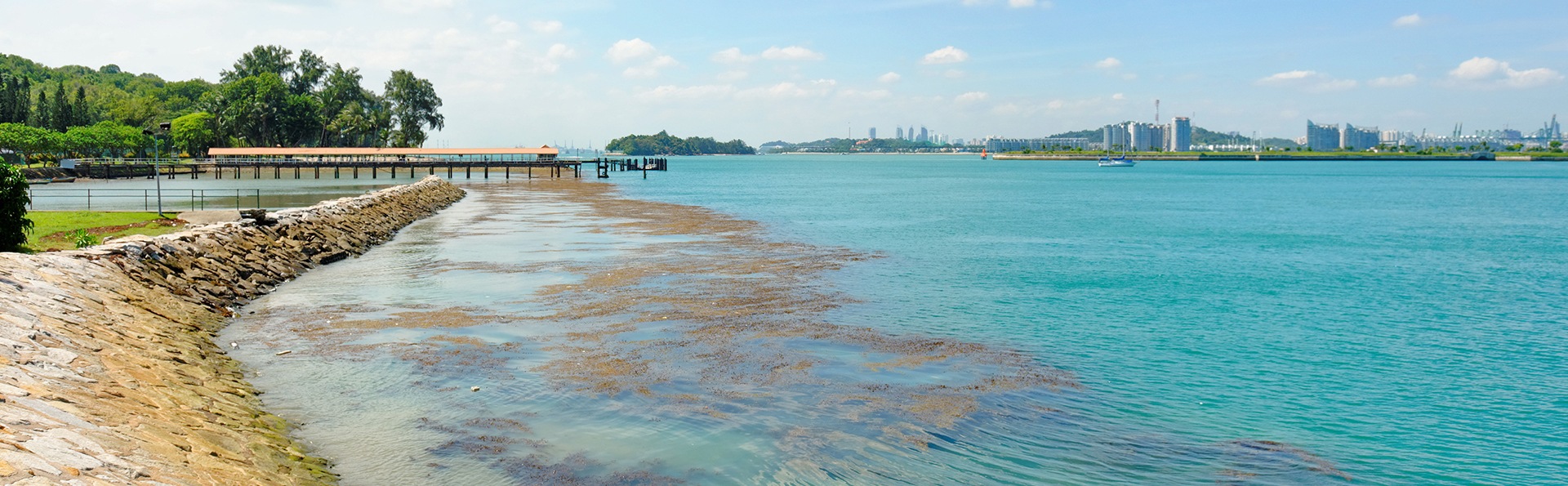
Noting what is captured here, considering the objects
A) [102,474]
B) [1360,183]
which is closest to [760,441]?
[102,474]

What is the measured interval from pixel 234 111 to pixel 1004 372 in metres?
134

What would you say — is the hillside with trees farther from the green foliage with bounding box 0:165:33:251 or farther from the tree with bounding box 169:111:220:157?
the green foliage with bounding box 0:165:33:251

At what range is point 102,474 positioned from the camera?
777 cm

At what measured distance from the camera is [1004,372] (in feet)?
50.0

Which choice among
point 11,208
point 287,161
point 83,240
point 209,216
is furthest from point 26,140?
point 83,240

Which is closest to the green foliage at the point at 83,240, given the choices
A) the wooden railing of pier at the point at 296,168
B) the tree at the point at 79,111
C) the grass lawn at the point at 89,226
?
the grass lawn at the point at 89,226

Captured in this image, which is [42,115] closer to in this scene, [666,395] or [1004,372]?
[666,395]

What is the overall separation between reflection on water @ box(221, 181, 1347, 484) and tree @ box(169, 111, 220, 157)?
4668 inches

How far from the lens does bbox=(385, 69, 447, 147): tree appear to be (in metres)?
150

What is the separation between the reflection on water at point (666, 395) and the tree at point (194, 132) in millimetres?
118570

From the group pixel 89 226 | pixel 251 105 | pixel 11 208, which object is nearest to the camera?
pixel 11 208

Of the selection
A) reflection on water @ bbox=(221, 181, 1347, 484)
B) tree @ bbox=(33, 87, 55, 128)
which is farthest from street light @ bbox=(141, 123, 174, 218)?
reflection on water @ bbox=(221, 181, 1347, 484)

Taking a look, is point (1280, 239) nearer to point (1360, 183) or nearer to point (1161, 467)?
point (1161, 467)

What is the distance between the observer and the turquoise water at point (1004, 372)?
11000 millimetres
